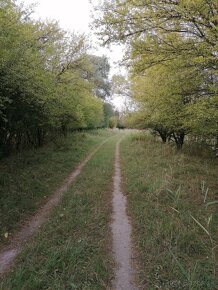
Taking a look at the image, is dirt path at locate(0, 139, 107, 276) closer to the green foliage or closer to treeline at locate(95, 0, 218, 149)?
treeline at locate(95, 0, 218, 149)

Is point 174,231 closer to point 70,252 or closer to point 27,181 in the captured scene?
point 70,252

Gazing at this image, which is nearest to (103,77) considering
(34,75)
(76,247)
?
(34,75)

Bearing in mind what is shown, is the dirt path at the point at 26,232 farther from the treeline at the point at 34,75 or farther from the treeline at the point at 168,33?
the treeline at the point at 168,33

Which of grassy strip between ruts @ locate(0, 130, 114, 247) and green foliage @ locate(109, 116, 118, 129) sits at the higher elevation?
green foliage @ locate(109, 116, 118, 129)

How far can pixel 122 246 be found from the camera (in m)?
5.71

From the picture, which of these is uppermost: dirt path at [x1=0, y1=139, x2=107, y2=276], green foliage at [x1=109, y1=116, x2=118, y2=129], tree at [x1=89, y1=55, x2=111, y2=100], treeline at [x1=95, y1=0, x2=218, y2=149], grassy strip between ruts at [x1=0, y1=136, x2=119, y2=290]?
tree at [x1=89, y1=55, x2=111, y2=100]

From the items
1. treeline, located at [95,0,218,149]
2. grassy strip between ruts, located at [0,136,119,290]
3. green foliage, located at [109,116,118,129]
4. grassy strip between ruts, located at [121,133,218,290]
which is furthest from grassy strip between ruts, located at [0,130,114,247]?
green foliage, located at [109,116,118,129]

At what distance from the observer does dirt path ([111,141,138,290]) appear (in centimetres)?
452

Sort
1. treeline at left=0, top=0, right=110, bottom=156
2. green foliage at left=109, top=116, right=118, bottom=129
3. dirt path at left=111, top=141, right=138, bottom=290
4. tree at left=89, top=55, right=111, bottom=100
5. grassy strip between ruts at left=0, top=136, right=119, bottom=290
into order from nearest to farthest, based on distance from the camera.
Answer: grassy strip between ruts at left=0, top=136, right=119, bottom=290 → dirt path at left=111, top=141, right=138, bottom=290 → treeline at left=0, top=0, right=110, bottom=156 → tree at left=89, top=55, right=111, bottom=100 → green foliage at left=109, top=116, right=118, bottom=129

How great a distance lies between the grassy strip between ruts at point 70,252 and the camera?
441cm

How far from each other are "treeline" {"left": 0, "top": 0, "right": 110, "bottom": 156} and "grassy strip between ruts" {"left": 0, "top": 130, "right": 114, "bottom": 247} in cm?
178

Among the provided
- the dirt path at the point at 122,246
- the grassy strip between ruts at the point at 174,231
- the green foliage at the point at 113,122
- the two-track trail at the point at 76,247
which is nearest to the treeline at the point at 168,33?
the grassy strip between ruts at the point at 174,231

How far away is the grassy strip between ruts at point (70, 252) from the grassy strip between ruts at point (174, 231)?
0.81 meters

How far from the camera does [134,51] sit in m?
8.27
